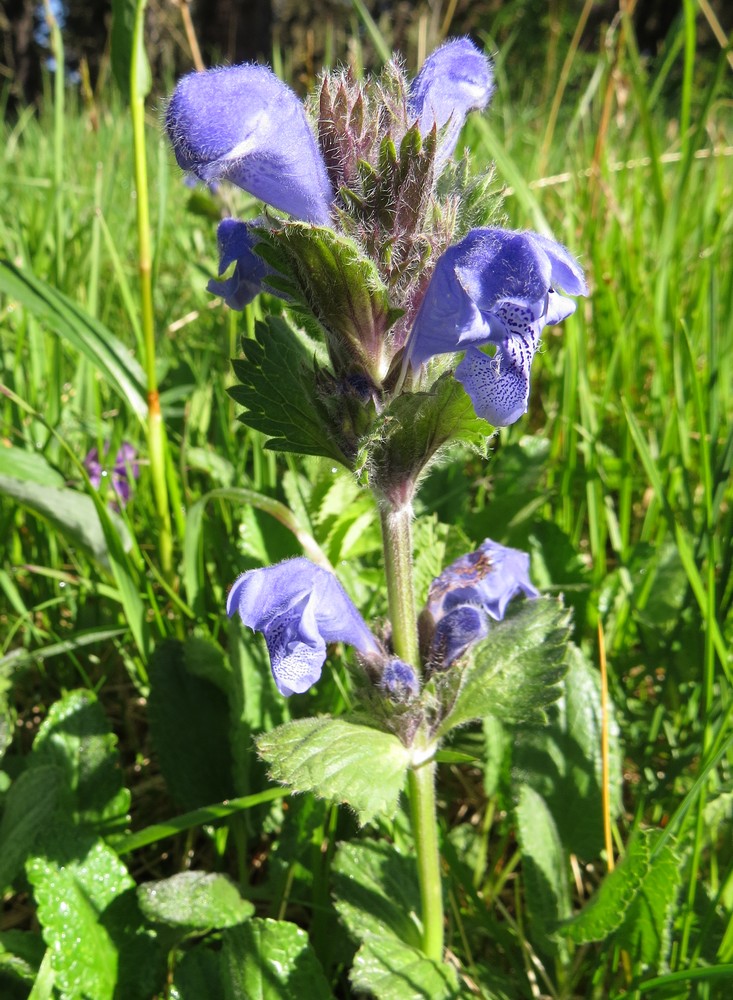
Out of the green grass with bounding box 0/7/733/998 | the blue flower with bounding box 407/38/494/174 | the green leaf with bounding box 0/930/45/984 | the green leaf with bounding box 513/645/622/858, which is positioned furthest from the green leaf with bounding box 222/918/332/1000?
the blue flower with bounding box 407/38/494/174

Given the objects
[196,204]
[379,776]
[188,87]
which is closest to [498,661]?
[379,776]

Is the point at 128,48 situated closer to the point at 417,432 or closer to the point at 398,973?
the point at 417,432

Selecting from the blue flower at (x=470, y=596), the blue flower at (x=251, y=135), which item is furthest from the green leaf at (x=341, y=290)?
the blue flower at (x=470, y=596)

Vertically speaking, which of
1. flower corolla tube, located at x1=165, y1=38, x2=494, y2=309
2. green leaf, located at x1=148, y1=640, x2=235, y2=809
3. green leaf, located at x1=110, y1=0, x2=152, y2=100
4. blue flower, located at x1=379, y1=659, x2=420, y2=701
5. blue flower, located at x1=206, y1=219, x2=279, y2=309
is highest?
green leaf, located at x1=110, y1=0, x2=152, y2=100

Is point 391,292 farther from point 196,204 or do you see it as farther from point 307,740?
point 196,204

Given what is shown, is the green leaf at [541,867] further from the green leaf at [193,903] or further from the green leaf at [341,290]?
the green leaf at [341,290]

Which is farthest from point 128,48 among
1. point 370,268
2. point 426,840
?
point 426,840

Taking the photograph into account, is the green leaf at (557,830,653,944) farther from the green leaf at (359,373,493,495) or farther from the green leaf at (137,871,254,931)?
the green leaf at (359,373,493,495)

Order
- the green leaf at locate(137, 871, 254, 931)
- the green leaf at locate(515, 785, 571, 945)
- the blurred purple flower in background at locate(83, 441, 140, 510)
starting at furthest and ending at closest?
the blurred purple flower in background at locate(83, 441, 140, 510) < the green leaf at locate(515, 785, 571, 945) < the green leaf at locate(137, 871, 254, 931)
